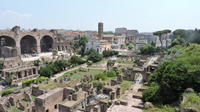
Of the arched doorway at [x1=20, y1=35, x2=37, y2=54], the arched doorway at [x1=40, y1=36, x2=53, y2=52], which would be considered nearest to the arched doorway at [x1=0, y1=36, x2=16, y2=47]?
the arched doorway at [x1=20, y1=35, x2=37, y2=54]

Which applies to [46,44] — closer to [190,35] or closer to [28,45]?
[28,45]

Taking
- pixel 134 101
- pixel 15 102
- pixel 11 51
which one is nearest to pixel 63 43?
pixel 11 51

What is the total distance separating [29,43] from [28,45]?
3.08 feet

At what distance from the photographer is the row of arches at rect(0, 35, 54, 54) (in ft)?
180

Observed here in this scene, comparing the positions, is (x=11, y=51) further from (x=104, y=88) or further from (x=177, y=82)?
(x=177, y=82)

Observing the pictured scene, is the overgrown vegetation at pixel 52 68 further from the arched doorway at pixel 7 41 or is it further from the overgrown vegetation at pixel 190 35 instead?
the overgrown vegetation at pixel 190 35

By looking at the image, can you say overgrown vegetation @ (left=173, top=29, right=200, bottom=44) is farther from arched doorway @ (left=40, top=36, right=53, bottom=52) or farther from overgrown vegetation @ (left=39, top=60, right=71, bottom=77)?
arched doorway @ (left=40, top=36, right=53, bottom=52)

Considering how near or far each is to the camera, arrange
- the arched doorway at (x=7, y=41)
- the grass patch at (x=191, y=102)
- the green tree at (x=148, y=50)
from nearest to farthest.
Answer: the grass patch at (x=191, y=102)
the arched doorway at (x=7, y=41)
the green tree at (x=148, y=50)

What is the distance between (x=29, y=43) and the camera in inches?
2453

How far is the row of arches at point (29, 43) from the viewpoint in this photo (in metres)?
54.9

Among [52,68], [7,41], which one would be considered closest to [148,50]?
[52,68]

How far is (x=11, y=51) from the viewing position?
164 ft

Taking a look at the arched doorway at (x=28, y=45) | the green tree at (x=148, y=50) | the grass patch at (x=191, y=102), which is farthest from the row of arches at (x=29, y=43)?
the grass patch at (x=191, y=102)

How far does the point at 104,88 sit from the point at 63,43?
162 feet
